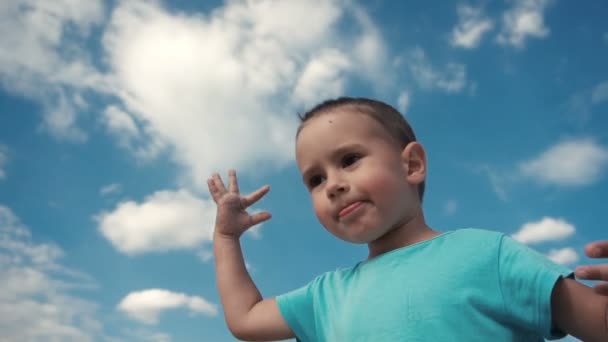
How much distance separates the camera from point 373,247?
10.3ft

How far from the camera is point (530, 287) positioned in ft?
7.59

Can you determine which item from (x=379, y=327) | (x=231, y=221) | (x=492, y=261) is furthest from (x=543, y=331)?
(x=231, y=221)

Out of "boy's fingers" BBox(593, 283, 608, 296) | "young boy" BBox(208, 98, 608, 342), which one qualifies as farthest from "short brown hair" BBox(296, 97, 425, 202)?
"boy's fingers" BBox(593, 283, 608, 296)

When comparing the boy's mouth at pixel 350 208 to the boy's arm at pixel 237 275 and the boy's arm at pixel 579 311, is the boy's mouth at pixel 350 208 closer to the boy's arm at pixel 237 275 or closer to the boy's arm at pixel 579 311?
the boy's arm at pixel 237 275

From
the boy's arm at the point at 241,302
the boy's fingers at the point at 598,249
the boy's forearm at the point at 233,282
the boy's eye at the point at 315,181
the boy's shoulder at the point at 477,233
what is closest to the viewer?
the boy's fingers at the point at 598,249

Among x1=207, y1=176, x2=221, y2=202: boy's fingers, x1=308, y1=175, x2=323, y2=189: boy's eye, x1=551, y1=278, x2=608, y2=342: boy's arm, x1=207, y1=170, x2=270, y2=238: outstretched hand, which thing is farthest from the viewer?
x1=207, y1=176, x2=221, y2=202: boy's fingers

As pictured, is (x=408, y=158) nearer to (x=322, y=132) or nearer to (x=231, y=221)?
(x=322, y=132)

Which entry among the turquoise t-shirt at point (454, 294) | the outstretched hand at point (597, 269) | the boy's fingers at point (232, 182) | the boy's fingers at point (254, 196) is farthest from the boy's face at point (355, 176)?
the outstretched hand at point (597, 269)

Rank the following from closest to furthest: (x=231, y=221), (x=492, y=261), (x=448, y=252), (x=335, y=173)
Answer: (x=492, y=261) → (x=448, y=252) → (x=335, y=173) → (x=231, y=221)

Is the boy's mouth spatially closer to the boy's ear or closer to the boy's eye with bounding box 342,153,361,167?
the boy's eye with bounding box 342,153,361,167

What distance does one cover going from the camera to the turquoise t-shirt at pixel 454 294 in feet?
7.68

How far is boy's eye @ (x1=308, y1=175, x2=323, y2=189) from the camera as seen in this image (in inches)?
122

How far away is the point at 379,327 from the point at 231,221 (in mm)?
1499

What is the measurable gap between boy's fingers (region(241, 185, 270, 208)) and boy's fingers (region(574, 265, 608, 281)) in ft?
7.17
